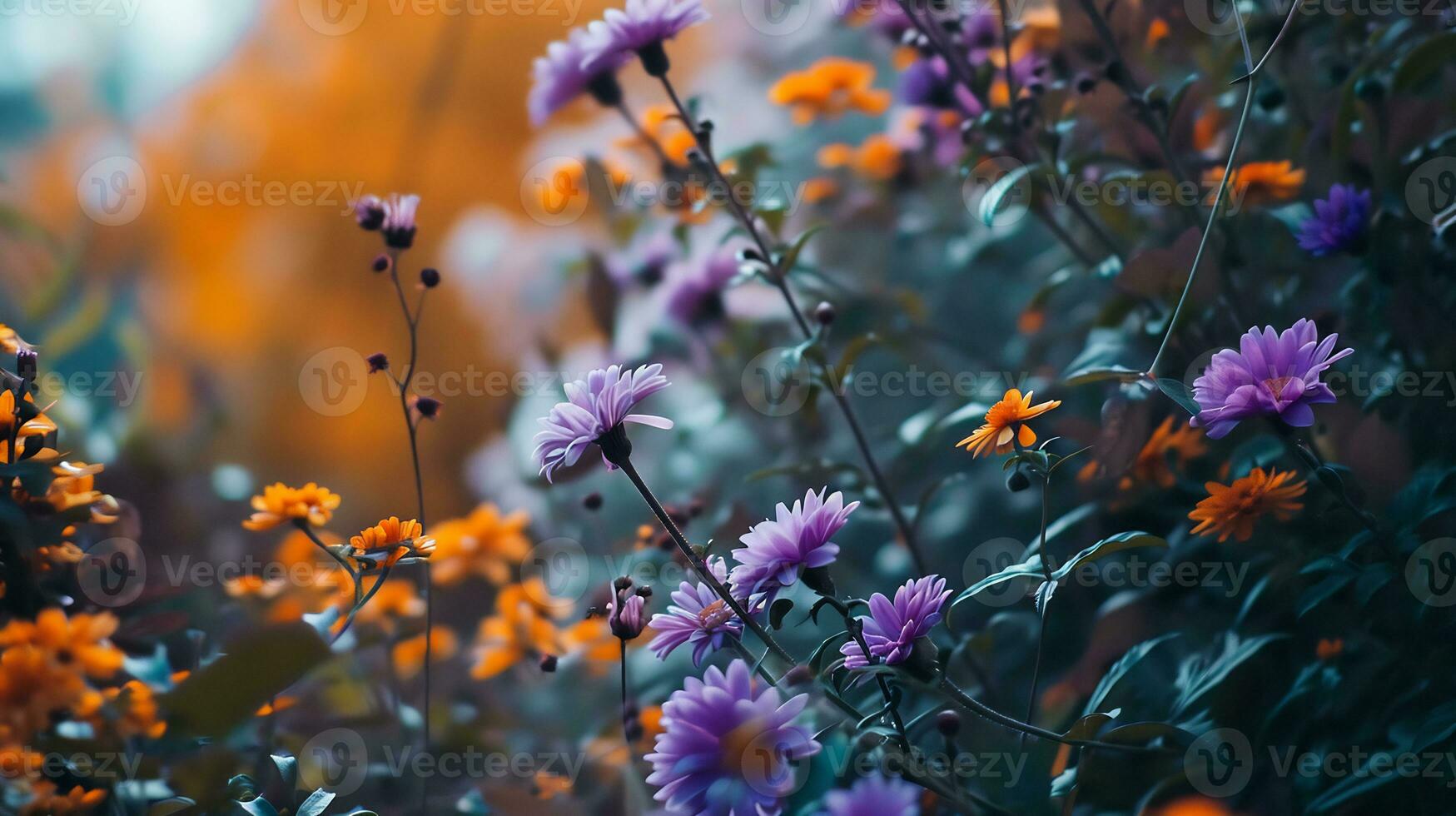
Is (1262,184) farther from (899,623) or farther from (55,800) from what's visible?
(55,800)

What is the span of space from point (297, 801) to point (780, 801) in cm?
31

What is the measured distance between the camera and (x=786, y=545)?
0.44m

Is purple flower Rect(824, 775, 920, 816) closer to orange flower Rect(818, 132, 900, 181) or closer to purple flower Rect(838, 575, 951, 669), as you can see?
purple flower Rect(838, 575, 951, 669)

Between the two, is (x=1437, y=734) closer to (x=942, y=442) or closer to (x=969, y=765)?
(x=969, y=765)

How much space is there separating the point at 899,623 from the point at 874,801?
9cm

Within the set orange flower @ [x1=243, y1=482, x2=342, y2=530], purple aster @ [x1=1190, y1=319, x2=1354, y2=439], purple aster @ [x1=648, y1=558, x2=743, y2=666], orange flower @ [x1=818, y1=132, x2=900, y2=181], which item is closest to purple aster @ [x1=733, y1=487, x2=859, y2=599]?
purple aster @ [x1=648, y1=558, x2=743, y2=666]

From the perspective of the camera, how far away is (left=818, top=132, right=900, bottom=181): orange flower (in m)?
0.99

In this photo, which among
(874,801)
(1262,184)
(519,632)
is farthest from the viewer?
(519,632)

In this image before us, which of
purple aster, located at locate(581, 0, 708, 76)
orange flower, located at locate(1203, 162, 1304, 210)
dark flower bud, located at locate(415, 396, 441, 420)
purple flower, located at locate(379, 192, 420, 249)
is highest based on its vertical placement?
purple aster, located at locate(581, 0, 708, 76)

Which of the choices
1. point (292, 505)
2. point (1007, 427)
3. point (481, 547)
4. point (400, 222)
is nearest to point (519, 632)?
point (481, 547)

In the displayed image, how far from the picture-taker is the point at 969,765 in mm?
592

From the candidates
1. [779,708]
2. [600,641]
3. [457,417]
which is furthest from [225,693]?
[457,417]

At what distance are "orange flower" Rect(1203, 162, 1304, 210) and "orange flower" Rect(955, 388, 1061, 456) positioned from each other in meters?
0.32

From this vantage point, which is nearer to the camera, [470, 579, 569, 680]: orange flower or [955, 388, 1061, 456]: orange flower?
[955, 388, 1061, 456]: orange flower
